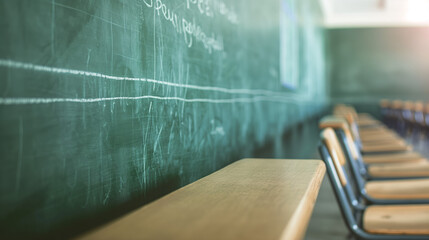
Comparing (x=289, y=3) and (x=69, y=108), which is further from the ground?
(x=289, y=3)

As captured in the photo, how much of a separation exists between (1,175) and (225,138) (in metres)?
1.53

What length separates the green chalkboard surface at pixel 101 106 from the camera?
30.5 inches

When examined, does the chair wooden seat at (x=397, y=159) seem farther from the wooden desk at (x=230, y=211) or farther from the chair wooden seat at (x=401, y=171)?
the wooden desk at (x=230, y=211)

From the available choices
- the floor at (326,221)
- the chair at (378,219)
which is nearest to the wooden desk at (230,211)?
the chair at (378,219)

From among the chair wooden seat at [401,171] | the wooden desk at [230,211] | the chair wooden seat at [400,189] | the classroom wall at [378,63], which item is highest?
the classroom wall at [378,63]

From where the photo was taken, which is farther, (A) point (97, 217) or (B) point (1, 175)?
(A) point (97, 217)

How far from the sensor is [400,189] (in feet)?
7.65

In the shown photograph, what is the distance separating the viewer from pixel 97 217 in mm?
1021

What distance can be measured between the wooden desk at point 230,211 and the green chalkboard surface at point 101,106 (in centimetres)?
15

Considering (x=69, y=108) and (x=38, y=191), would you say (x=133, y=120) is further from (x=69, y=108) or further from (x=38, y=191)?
(x=38, y=191)

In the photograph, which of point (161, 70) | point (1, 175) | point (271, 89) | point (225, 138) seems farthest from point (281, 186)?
point (271, 89)

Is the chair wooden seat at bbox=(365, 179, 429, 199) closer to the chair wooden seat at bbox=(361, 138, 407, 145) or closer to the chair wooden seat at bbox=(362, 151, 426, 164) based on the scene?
the chair wooden seat at bbox=(362, 151, 426, 164)

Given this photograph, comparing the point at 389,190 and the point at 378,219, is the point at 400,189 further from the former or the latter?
the point at 378,219

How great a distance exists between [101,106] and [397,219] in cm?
141
